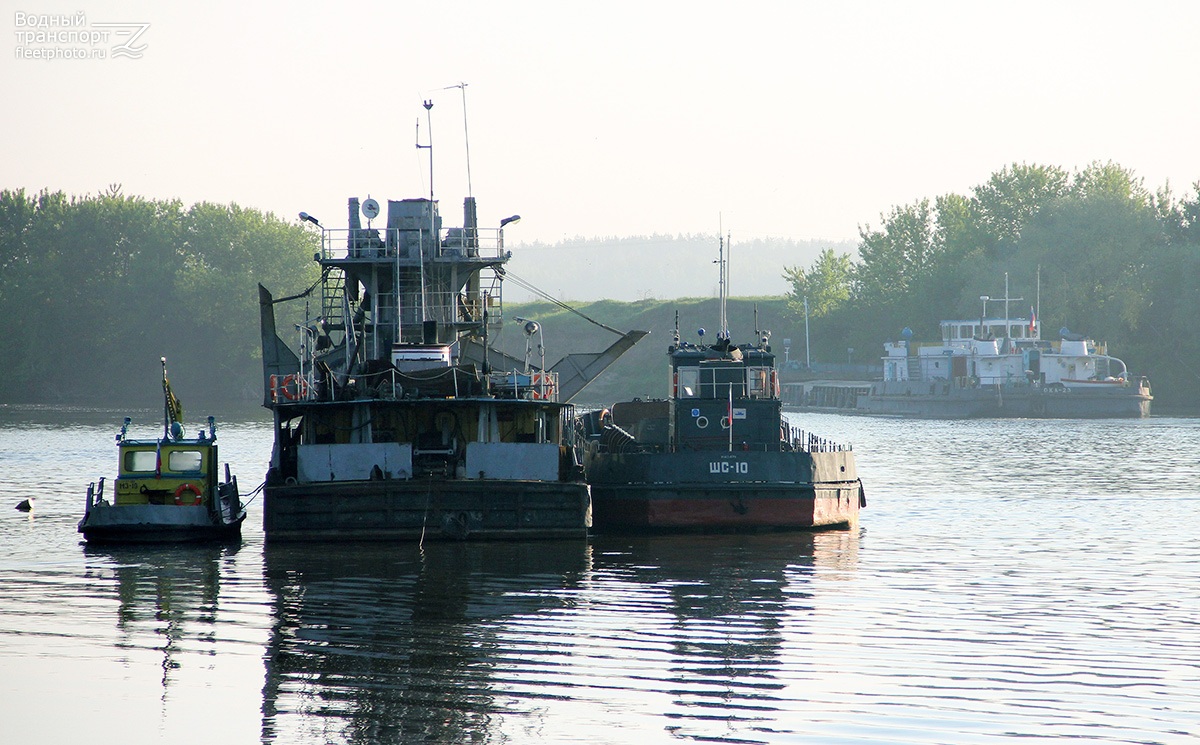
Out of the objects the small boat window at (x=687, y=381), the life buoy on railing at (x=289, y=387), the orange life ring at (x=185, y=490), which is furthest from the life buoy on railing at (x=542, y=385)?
the orange life ring at (x=185, y=490)

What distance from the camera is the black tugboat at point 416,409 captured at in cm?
3081

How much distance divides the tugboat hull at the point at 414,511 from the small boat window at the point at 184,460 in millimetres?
3137

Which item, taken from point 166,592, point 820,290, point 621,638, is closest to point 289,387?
point 166,592

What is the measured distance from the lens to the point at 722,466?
3419cm

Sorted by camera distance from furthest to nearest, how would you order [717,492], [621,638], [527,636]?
1. [717,492]
2. [527,636]
3. [621,638]

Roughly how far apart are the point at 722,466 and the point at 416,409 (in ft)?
25.5

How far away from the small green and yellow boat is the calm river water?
0.61 metres

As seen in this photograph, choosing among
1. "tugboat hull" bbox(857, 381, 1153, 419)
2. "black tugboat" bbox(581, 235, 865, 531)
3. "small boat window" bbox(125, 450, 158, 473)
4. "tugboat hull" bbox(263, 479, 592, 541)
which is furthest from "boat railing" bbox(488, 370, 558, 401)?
"tugboat hull" bbox(857, 381, 1153, 419)

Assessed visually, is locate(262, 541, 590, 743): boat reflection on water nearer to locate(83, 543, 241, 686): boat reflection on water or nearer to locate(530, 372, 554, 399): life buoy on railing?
locate(83, 543, 241, 686): boat reflection on water

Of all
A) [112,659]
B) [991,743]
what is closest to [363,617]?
[112,659]

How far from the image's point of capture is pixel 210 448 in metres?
33.7

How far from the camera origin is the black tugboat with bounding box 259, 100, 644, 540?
30812 mm

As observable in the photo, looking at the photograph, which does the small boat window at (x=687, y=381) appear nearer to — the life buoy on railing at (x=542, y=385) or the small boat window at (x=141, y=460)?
the life buoy on railing at (x=542, y=385)

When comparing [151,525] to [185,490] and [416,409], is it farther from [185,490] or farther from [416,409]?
[416,409]
